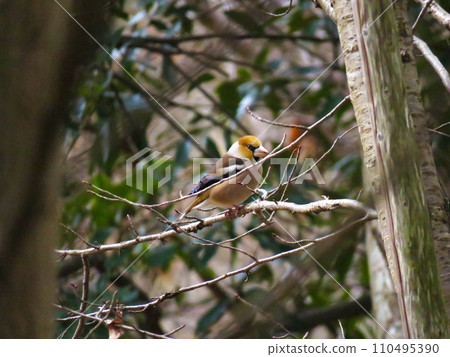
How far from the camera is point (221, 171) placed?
286cm

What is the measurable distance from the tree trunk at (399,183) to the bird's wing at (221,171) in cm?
159

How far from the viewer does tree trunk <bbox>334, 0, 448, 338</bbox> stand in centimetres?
118

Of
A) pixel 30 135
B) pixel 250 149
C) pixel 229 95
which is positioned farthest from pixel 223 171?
pixel 30 135

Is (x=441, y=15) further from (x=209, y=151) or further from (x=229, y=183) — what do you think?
(x=209, y=151)

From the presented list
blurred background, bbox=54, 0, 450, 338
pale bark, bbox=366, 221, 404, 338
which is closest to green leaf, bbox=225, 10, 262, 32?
blurred background, bbox=54, 0, 450, 338

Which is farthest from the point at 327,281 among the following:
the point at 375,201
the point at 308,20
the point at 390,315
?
the point at 375,201

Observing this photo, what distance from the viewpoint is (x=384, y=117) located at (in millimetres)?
1220

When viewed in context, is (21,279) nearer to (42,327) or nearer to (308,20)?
(42,327)

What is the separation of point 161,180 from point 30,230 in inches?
111

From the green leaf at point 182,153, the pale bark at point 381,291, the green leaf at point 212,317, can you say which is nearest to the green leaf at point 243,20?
the green leaf at point 182,153

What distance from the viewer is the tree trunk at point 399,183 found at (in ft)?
3.88

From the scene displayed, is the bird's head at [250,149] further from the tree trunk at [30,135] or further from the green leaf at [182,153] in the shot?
the tree trunk at [30,135]

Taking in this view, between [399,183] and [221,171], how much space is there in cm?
173

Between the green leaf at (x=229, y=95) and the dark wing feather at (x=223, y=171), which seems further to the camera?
the green leaf at (x=229, y=95)
